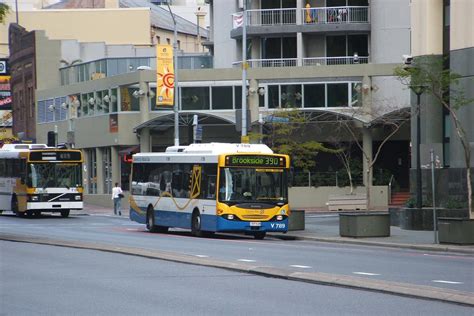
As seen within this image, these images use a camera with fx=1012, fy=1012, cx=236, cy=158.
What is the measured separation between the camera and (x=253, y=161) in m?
33.2

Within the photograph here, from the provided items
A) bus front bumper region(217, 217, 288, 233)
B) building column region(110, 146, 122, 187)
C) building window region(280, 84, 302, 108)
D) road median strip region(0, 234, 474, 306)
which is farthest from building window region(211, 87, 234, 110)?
road median strip region(0, 234, 474, 306)

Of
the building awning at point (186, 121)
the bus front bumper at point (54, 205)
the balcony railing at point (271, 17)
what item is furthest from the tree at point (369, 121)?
the bus front bumper at point (54, 205)

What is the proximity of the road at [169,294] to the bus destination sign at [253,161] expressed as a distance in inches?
471

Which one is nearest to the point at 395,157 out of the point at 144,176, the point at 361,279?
the point at 144,176

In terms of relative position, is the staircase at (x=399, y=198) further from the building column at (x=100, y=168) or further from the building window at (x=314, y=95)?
the building column at (x=100, y=168)

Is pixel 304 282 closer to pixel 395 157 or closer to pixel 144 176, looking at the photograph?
pixel 144 176

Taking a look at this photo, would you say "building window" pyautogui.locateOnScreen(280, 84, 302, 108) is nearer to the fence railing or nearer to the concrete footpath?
the fence railing

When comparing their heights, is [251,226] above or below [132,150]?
below

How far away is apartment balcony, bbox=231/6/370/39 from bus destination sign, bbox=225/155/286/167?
31953 mm

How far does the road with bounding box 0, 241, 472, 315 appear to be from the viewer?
14.1 metres

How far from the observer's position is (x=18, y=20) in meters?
91.8

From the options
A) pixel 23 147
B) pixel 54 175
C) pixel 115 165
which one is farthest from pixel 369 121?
pixel 23 147

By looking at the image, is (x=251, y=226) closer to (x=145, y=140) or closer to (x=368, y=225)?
(x=368, y=225)

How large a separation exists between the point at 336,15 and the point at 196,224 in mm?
34246
